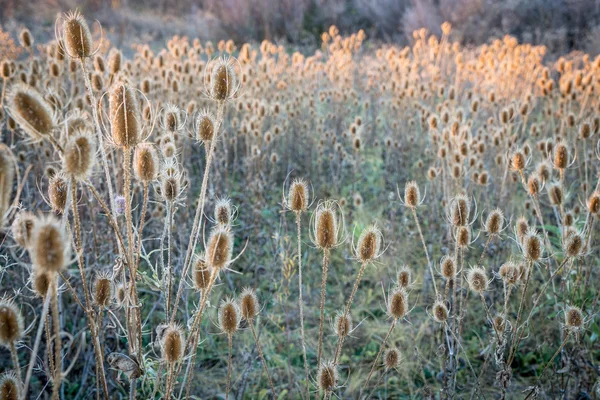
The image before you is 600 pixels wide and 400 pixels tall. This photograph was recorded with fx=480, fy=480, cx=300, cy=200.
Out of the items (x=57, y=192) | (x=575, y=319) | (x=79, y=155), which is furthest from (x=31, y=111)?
(x=575, y=319)

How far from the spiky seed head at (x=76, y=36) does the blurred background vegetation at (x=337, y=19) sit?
8.67m

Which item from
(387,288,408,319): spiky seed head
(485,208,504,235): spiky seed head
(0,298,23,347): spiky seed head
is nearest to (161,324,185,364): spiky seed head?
(0,298,23,347): spiky seed head

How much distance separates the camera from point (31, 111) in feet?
3.34

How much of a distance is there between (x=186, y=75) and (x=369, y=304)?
278 cm

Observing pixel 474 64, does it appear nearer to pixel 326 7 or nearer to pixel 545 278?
pixel 545 278

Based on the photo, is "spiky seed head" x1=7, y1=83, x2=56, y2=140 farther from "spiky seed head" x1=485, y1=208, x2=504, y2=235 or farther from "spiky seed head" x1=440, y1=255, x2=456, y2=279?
"spiky seed head" x1=485, y1=208, x2=504, y2=235

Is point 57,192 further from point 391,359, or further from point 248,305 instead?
point 391,359

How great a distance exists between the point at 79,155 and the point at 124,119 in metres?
0.24

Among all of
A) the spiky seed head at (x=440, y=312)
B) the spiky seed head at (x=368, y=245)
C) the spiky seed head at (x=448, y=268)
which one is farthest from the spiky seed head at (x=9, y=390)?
the spiky seed head at (x=448, y=268)

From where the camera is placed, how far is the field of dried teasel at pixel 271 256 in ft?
4.15

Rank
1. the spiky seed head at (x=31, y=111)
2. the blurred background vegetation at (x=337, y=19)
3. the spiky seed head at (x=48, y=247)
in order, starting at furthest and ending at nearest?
the blurred background vegetation at (x=337, y=19)
the spiky seed head at (x=31, y=111)
the spiky seed head at (x=48, y=247)

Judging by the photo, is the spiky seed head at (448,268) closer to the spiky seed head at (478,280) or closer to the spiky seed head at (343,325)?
the spiky seed head at (478,280)

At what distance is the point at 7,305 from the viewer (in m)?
1.10

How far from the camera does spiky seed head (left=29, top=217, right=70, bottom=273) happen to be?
89cm
